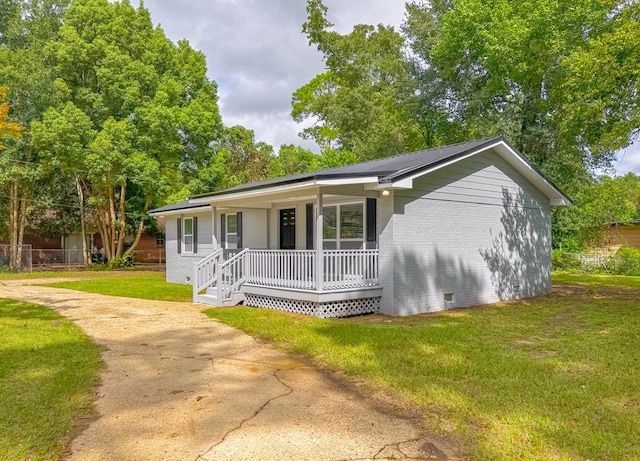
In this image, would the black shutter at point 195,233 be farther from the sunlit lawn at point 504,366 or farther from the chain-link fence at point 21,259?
the chain-link fence at point 21,259

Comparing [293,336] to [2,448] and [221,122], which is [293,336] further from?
[221,122]

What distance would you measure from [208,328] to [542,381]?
19.3ft

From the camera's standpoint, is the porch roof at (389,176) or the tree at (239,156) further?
the tree at (239,156)

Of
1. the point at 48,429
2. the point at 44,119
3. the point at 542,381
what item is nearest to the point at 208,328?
the point at 48,429

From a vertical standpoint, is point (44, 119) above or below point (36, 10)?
below

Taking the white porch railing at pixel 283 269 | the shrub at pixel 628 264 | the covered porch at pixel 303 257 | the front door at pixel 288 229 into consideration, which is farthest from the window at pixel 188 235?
the shrub at pixel 628 264

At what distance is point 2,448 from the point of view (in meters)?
3.63

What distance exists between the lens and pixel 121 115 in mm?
26141

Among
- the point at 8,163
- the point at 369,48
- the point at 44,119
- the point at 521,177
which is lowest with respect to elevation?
the point at 521,177

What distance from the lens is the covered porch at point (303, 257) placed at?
1007 cm

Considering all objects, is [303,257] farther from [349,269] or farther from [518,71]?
[518,71]

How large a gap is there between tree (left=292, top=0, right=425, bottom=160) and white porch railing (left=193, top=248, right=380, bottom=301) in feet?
63.6

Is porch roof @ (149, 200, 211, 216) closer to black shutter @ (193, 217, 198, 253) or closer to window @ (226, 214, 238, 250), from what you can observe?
black shutter @ (193, 217, 198, 253)

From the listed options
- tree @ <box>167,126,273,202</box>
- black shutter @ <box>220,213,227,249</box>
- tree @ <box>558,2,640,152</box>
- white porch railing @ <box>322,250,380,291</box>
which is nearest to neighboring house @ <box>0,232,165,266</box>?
tree @ <box>167,126,273,202</box>
